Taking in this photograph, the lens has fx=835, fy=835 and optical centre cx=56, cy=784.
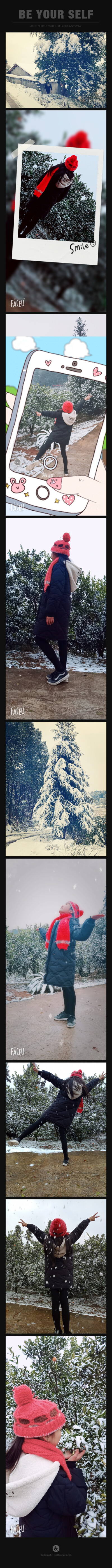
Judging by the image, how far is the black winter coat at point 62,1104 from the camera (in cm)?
386

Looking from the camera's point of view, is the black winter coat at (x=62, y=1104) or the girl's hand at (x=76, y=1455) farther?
the black winter coat at (x=62, y=1104)

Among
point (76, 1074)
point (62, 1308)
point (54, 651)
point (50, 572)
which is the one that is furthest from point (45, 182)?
point (62, 1308)

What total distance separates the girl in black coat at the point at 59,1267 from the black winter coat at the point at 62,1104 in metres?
0.45

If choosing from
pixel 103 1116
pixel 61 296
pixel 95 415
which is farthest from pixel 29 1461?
pixel 61 296

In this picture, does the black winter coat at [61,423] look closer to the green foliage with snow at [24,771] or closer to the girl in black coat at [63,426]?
the girl in black coat at [63,426]

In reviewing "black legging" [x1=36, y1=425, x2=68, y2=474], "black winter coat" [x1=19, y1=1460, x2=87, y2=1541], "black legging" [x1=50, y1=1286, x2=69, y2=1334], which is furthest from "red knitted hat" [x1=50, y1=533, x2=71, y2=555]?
"black winter coat" [x1=19, y1=1460, x2=87, y2=1541]

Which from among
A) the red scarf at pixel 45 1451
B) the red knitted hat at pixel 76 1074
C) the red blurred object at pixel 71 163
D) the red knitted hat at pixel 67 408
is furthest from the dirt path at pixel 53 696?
the red scarf at pixel 45 1451

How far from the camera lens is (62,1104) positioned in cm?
387

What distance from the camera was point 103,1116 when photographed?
3914 mm

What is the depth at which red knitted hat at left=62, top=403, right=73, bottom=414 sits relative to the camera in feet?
13.1

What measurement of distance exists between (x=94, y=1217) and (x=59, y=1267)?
10.2 inches

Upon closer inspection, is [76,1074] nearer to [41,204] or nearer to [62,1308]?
[62,1308]

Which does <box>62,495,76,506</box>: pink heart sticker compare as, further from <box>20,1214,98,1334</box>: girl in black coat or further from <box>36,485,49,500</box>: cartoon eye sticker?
<box>20,1214,98,1334</box>: girl in black coat
